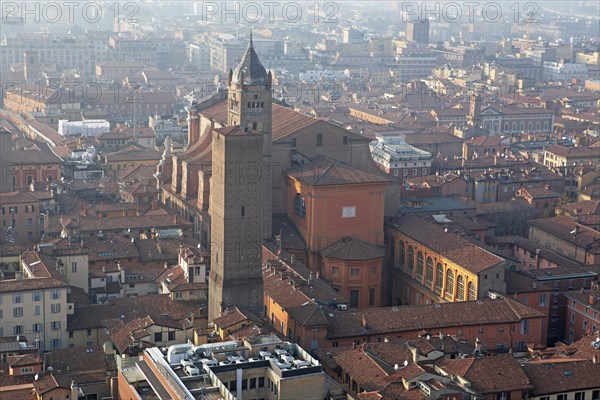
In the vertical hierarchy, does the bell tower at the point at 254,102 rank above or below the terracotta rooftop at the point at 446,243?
above

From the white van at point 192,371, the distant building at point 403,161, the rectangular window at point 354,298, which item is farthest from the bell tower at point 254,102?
the distant building at point 403,161

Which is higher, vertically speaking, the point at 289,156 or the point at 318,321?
the point at 289,156

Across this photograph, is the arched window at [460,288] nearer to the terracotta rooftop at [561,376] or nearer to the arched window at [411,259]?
the arched window at [411,259]

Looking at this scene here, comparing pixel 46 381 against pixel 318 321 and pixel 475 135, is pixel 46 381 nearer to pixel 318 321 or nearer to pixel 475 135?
pixel 318 321

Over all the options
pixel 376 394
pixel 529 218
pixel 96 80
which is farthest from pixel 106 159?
pixel 96 80

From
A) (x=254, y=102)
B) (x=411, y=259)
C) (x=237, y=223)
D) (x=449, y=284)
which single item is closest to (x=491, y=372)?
(x=237, y=223)
